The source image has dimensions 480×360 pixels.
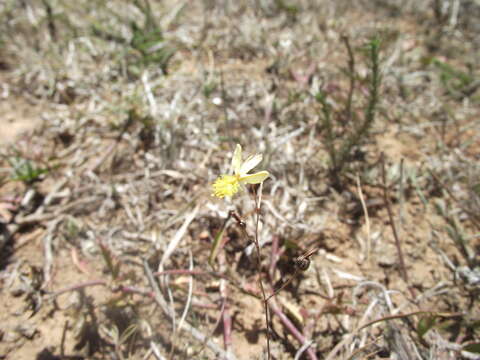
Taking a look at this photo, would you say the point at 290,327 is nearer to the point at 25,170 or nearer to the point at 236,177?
the point at 236,177

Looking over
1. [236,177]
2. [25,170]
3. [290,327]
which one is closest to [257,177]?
[236,177]

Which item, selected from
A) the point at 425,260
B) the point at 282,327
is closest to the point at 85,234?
the point at 282,327

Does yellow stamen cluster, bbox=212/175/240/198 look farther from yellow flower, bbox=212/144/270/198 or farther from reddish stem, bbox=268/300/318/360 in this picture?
reddish stem, bbox=268/300/318/360

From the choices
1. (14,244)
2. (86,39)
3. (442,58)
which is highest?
(86,39)

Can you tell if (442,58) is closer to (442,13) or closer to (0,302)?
(442,13)

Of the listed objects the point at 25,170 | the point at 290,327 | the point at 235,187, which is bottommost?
the point at 290,327

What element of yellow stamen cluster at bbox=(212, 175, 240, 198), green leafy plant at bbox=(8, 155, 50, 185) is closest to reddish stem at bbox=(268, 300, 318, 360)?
yellow stamen cluster at bbox=(212, 175, 240, 198)

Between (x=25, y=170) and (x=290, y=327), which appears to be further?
(x=25, y=170)

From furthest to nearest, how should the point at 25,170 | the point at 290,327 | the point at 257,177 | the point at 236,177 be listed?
the point at 25,170 → the point at 290,327 → the point at 236,177 → the point at 257,177
